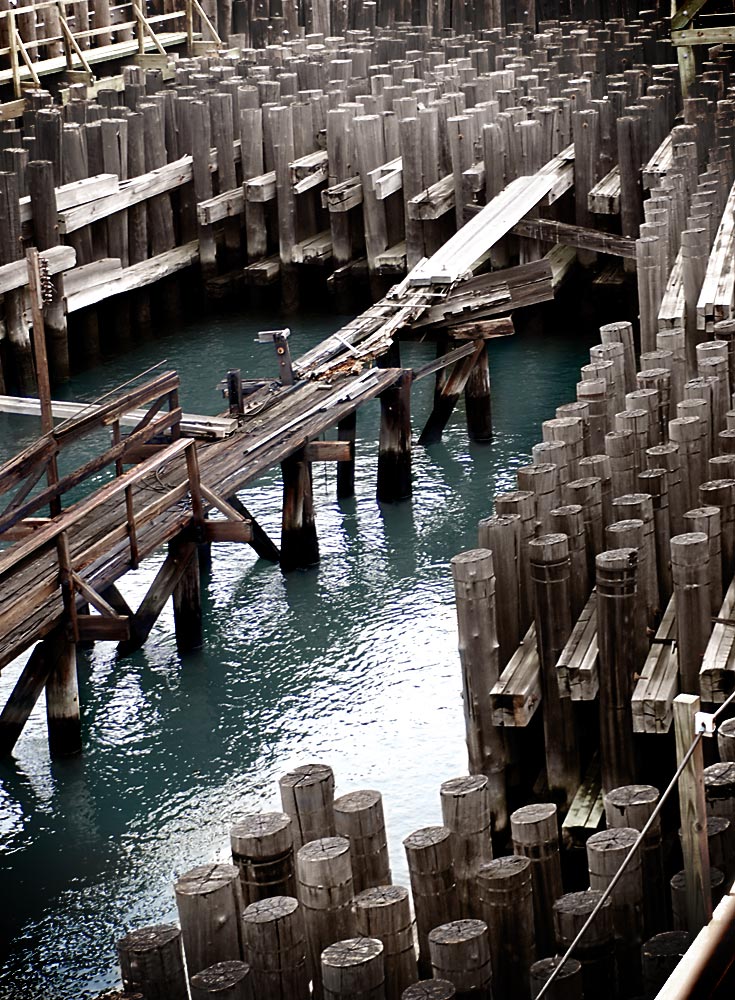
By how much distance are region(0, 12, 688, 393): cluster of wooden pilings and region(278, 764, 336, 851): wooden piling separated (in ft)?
37.9

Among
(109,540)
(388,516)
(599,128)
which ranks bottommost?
(388,516)

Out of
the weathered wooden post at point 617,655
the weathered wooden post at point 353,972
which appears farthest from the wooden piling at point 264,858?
the weathered wooden post at point 617,655

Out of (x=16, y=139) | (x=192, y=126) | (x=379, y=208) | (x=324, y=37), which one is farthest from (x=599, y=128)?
(x=324, y=37)

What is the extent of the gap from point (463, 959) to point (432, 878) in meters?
0.56

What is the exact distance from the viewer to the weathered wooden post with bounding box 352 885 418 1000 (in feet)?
21.6

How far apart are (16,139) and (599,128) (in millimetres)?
6765

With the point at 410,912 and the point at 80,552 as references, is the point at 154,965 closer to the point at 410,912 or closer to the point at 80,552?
the point at 410,912

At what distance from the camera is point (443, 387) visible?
16.5m

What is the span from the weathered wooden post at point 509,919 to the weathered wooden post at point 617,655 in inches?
67.9

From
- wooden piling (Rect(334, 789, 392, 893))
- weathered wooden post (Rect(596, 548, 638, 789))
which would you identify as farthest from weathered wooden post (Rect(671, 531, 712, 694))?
wooden piling (Rect(334, 789, 392, 893))

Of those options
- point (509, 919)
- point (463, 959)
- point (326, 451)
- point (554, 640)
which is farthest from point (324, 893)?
point (326, 451)

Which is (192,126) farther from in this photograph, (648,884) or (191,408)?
(648,884)

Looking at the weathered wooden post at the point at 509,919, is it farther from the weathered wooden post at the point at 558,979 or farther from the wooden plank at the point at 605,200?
the wooden plank at the point at 605,200

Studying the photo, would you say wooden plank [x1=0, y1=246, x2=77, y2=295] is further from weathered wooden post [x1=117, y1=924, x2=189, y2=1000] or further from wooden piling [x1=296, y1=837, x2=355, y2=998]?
weathered wooden post [x1=117, y1=924, x2=189, y2=1000]
